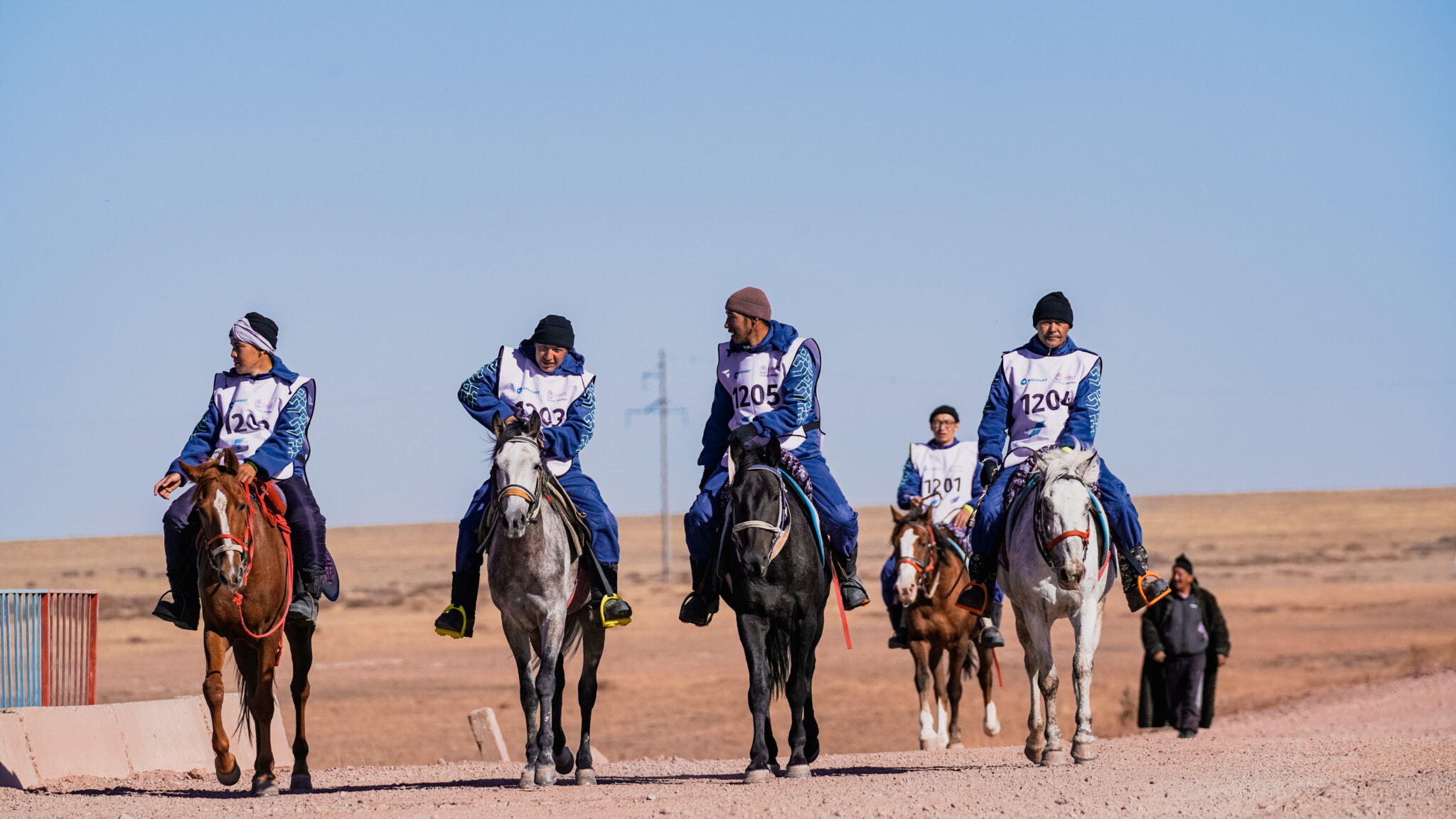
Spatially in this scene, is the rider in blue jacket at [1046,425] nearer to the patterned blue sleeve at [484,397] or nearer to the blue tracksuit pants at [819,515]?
the blue tracksuit pants at [819,515]

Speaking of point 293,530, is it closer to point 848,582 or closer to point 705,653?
point 848,582

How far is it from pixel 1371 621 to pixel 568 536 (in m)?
41.6

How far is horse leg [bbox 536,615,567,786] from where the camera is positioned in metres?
12.1

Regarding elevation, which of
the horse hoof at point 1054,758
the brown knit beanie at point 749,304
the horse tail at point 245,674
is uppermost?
the brown knit beanie at point 749,304

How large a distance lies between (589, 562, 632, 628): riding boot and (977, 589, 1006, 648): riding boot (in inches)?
218

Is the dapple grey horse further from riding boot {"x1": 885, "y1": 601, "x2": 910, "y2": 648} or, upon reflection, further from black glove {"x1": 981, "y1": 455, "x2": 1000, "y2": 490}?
riding boot {"x1": 885, "y1": 601, "x2": 910, "y2": 648}

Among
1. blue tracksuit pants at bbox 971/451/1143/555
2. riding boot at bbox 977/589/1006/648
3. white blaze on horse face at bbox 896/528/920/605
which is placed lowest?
riding boot at bbox 977/589/1006/648

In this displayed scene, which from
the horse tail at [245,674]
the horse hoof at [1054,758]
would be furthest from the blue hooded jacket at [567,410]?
the horse hoof at [1054,758]

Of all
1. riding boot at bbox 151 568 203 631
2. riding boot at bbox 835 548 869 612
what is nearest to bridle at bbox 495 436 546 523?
riding boot at bbox 835 548 869 612

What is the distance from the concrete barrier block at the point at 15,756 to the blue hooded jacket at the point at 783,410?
5.95 meters

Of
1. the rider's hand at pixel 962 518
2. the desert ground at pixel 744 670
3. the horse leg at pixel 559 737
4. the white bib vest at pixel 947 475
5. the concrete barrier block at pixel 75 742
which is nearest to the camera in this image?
the horse leg at pixel 559 737

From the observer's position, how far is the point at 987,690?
61.1ft

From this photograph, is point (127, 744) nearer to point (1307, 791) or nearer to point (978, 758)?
point (978, 758)

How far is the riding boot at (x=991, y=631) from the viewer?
17562 mm
